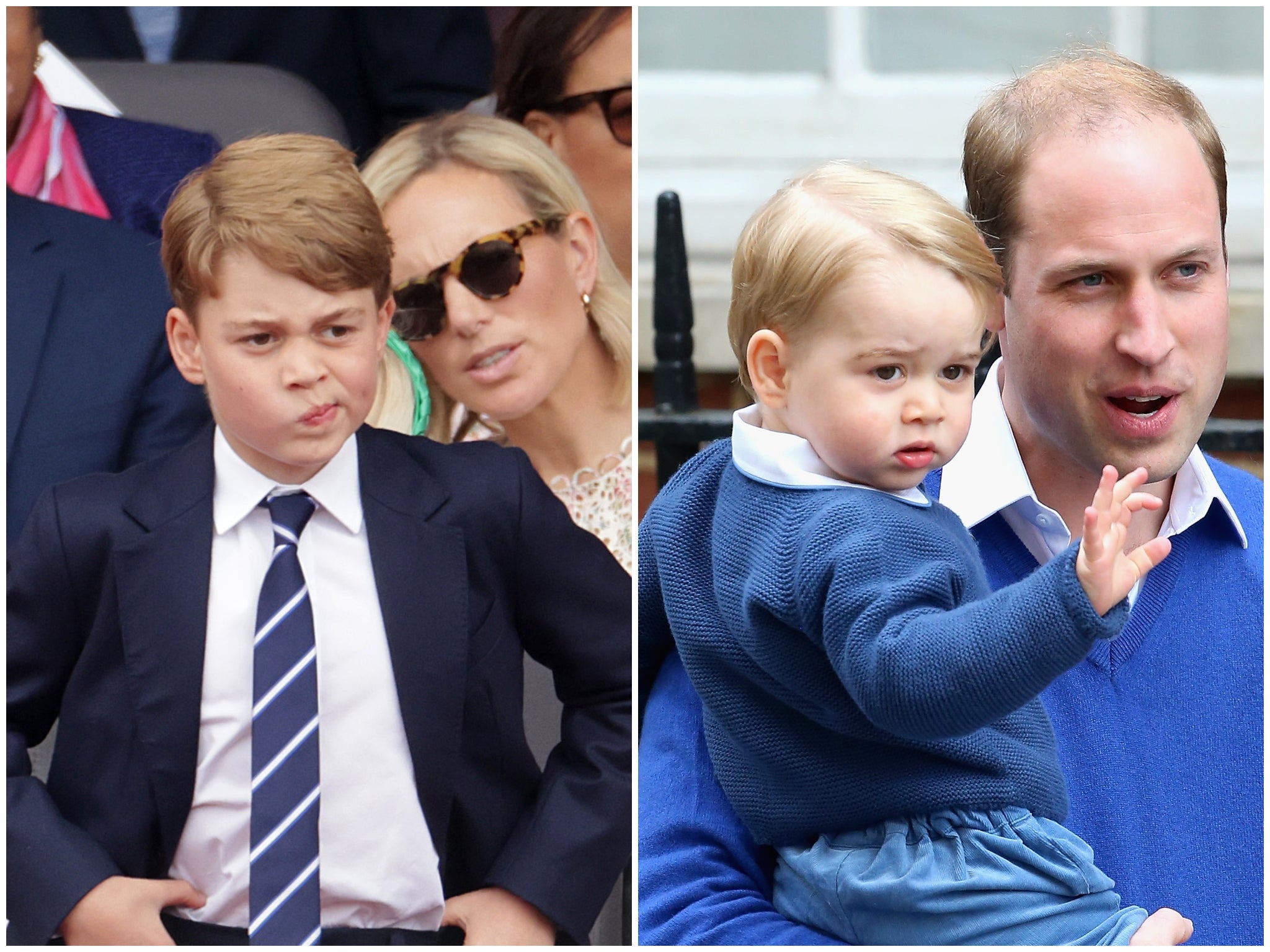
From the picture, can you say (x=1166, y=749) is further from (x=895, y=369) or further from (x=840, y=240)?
(x=840, y=240)

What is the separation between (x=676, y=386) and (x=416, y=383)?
1.17 m

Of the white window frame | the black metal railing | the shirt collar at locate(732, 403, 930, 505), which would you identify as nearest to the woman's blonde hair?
the shirt collar at locate(732, 403, 930, 505)

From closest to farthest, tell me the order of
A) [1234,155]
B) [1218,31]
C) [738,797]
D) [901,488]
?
[901,488]
[738,797]
[1234,155]
[1218,31]

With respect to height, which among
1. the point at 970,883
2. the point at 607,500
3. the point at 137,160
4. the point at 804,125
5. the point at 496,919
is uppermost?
the point at 804,125

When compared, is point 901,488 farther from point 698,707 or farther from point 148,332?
point 148,332

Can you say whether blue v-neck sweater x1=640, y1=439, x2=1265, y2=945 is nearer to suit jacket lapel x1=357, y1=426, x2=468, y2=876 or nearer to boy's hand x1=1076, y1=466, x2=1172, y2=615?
suit jacket lapel x1=357, y1=426, x2=468, y2=876

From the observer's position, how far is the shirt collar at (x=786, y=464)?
1.75 meters

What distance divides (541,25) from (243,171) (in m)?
0.48

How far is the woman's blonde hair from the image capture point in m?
2.04

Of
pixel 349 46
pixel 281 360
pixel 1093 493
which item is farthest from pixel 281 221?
pixel 1093 493

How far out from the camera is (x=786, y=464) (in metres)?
1.77

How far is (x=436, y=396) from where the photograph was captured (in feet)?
6.78

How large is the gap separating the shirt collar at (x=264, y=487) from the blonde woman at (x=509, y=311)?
0.08m

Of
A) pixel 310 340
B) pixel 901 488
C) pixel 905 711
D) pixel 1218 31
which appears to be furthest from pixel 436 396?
pixel 1218 31
